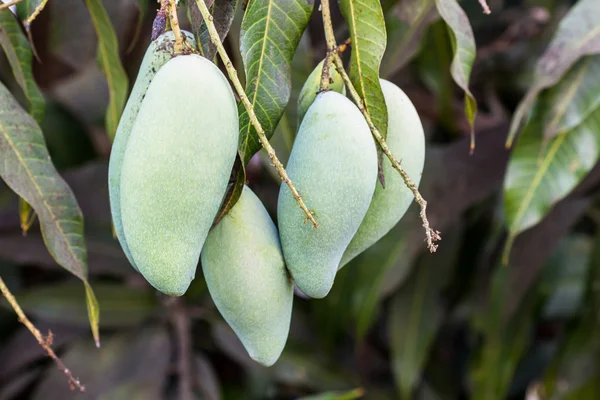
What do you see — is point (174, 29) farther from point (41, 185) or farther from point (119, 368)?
point (119, 368)

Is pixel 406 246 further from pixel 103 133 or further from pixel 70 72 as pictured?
pixel 70 72

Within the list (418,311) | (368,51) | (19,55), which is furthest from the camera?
(418,311)

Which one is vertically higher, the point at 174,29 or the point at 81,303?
the point at 174,29

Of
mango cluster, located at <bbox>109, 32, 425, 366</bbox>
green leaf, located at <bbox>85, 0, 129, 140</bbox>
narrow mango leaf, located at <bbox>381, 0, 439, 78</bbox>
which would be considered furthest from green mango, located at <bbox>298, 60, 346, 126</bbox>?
narrow mango leaf, located at <bbox>381, 0, 439, 78</bbox>

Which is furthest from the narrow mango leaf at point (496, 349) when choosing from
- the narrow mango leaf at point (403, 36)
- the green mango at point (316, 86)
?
the green mango at point (316, 86)

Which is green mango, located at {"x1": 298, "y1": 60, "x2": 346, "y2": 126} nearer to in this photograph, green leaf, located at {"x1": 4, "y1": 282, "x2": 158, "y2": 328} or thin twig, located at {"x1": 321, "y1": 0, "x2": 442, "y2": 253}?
thin twig, located at {"x1": 321, "y1": 0, "x2": 442, "y2": 253}

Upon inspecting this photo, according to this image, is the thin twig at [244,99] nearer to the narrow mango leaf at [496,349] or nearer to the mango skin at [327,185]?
the mango skin at [327,185]

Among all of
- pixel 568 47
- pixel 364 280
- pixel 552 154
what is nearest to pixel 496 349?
pixel 364 280
